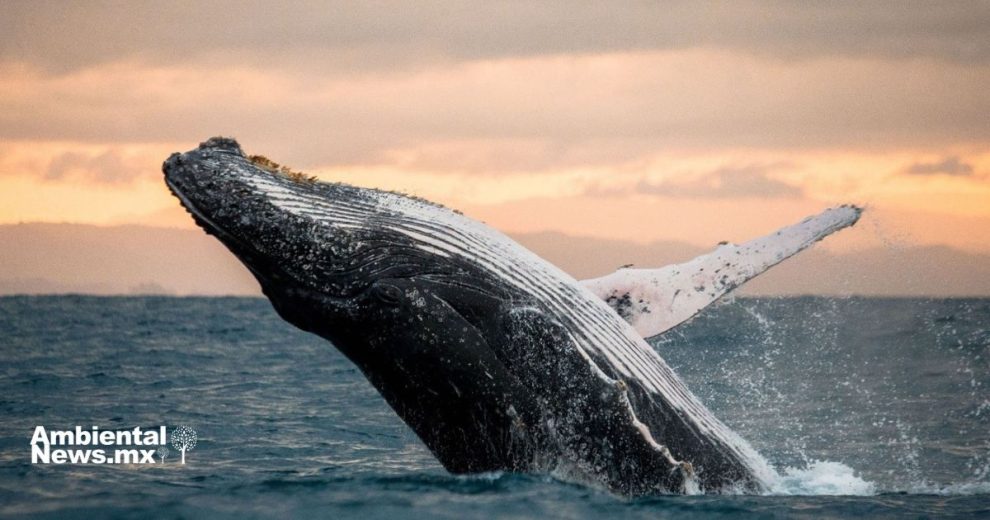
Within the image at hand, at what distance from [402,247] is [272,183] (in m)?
0.98

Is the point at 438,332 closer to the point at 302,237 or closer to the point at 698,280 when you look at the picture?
the point at 302,237

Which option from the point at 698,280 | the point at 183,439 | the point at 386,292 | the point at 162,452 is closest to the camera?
the point at 386,292

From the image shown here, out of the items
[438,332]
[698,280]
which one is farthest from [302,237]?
[698,280]

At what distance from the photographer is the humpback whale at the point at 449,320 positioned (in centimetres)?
752

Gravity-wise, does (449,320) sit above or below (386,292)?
below

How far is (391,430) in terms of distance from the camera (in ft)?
50.7

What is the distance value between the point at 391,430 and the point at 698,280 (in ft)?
24.5

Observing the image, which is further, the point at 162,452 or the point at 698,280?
the point at 162,452

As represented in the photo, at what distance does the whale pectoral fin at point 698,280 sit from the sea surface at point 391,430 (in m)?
1.51

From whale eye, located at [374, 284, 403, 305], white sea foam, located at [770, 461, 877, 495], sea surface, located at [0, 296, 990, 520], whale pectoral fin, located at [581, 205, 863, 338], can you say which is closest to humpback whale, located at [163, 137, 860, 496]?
whale eye, located at [374, 284, 403, 305]

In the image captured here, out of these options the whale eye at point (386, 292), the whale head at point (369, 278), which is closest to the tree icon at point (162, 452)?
the whale head at point (369, 278)

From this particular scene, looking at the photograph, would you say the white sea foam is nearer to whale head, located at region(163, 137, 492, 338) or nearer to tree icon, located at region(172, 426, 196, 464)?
whale head, located at region(163, 137, 492, 338)

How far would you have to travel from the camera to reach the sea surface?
799cm

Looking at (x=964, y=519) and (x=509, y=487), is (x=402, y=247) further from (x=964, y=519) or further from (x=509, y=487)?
(x=964, y=519)
